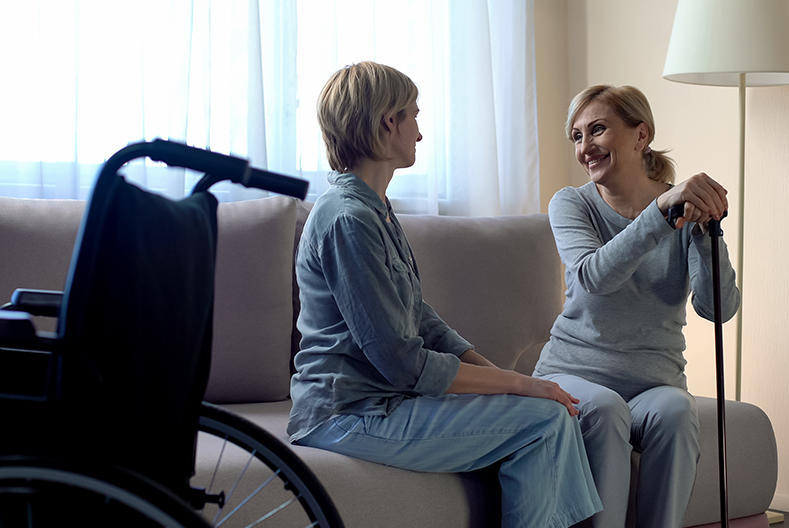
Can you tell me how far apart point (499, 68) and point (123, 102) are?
136 centimetres

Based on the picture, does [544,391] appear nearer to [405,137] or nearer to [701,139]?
[405,137]

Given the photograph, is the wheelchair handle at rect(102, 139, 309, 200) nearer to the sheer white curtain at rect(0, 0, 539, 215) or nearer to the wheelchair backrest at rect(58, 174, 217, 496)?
the wheelchair backrest at rect(58, 174, 217, 496)

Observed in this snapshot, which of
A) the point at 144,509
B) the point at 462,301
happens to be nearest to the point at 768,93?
the point at 462,301

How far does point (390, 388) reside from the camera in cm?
162

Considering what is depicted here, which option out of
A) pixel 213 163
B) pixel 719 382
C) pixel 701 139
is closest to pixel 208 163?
pixel 213 163

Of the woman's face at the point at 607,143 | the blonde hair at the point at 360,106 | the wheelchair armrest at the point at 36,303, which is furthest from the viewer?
the woman's face at the point at 607,143

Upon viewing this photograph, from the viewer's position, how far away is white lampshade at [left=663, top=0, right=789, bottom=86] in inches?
94.0

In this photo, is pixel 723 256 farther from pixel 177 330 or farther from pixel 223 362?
pixel 177 330

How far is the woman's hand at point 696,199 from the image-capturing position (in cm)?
176

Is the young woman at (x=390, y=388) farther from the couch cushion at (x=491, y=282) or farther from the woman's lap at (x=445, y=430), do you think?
the couch cushion at (x=491, y=282)

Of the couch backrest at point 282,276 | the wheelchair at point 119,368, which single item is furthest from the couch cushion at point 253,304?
the wheelchair at point 119,368

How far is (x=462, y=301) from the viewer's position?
2363mm

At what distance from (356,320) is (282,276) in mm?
656

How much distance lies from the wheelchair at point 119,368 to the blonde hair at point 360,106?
2.44 feet
